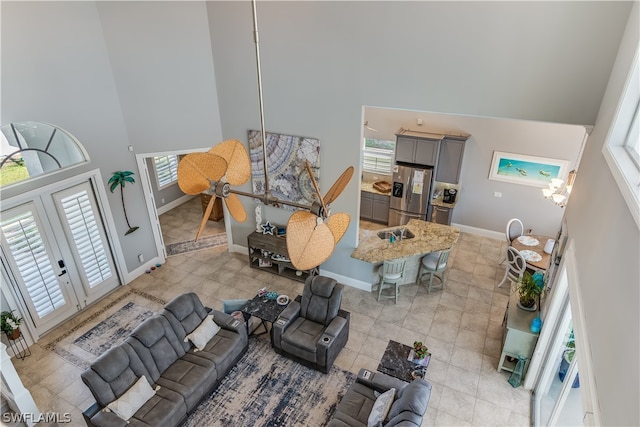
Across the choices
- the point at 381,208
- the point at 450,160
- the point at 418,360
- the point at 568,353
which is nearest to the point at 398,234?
the point at 381,208

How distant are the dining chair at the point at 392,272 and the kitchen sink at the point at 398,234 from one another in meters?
0.67

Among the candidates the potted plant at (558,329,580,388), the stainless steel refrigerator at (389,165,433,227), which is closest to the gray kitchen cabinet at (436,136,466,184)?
the stainless steel refrigerator at (389,165,433,227)

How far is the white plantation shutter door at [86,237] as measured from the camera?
6965 mm

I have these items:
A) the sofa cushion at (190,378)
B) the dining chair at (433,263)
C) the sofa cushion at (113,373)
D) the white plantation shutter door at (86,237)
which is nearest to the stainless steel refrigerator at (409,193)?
the dining chair at (433,263)

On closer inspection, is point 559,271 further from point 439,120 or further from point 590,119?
point 439,120

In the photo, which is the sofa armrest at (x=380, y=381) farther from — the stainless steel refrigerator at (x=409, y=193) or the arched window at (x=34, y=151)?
the arched window at (x=34, y=151)

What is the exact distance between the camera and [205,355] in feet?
19.6

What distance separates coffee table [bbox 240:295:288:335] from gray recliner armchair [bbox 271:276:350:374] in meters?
0.17

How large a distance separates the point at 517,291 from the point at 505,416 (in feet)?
6.17

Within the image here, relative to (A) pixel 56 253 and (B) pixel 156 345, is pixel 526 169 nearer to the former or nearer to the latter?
(B) pixel 156 345

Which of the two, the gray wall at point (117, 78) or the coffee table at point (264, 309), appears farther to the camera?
the coffee table at point (264, 309)

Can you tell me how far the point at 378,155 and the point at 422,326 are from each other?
509cm

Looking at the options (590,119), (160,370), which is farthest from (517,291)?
(160,370)

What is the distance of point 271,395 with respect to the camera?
19.4 ft
